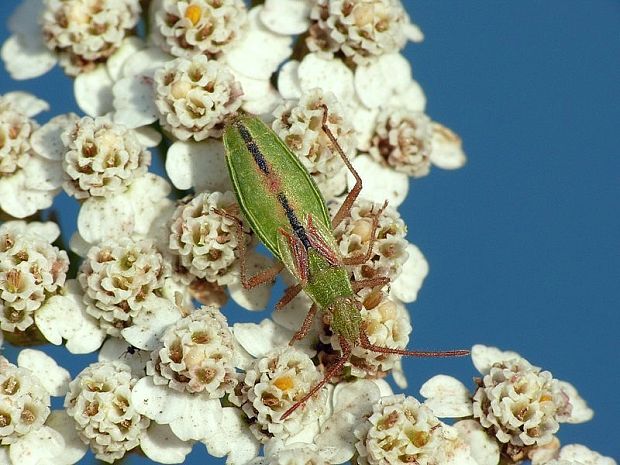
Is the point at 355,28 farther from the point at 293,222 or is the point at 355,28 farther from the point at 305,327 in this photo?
the point at 305,327

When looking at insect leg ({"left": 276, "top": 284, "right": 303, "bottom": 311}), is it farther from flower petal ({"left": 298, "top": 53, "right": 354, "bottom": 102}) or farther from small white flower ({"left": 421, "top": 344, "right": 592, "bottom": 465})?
flower petal ({"left": 298, "top": 53, "right": 354, "bottom": 102})

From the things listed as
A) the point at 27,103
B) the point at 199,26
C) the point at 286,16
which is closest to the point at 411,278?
the point at 286,16

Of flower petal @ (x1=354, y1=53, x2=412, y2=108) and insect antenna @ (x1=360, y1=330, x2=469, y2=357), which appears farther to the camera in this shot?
flower petal @ (x1=354, y1=53, x2=412, y2=108)

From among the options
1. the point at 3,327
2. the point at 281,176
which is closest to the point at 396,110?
the point at 281,176

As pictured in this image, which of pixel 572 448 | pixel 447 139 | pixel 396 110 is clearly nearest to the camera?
pixel 572 448

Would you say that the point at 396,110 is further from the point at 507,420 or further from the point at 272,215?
the point at 507,420

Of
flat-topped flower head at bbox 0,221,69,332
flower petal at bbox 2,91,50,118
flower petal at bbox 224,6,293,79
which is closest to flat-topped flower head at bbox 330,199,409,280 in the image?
flower petal at bbox 224,6,293,79
